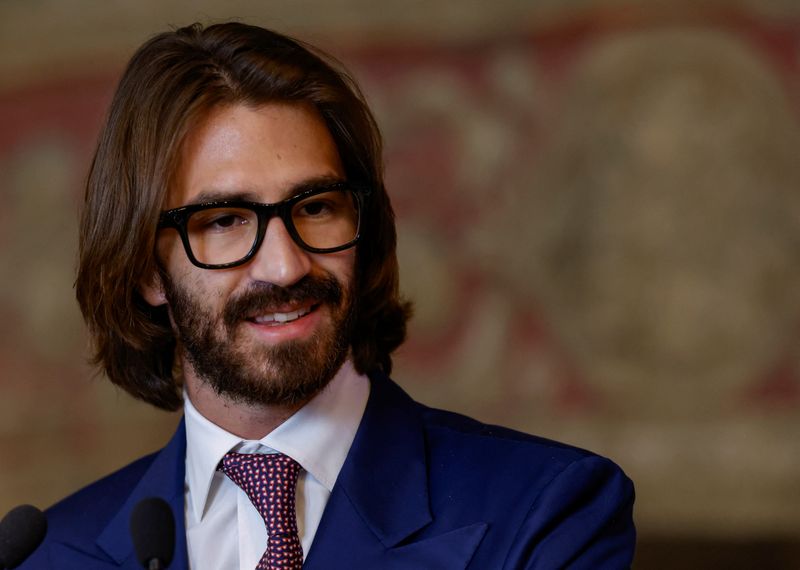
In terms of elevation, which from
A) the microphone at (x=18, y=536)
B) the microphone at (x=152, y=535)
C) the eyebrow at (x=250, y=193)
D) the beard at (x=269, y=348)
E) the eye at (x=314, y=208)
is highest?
the eyebrow at (x=250, y=193)

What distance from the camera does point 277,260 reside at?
9.97 ft

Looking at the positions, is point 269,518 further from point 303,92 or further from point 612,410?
point 612,410

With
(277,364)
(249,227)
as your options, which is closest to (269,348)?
(277,364)

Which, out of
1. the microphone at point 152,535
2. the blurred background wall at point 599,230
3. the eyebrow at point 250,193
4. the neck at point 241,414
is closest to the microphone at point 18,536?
the microphone at point 152,535

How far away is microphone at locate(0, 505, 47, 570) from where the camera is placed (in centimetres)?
254

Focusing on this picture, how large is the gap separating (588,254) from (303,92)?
2.32m

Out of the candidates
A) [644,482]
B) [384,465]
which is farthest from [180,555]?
[644,482]

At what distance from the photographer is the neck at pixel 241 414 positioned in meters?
3.21

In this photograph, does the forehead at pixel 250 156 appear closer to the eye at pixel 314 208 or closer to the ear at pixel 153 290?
the eye at pixel 314 208

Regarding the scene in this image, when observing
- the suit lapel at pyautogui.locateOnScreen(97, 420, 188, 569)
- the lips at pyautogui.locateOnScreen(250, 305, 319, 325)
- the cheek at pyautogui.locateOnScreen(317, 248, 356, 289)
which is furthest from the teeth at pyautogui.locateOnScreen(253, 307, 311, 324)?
the suit lapel at pyautogui.locateOnScreen(97, 420, 188, 569)

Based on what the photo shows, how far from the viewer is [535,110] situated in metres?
5.52

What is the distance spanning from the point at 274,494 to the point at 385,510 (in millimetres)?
240

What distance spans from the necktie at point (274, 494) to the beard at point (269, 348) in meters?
0.13

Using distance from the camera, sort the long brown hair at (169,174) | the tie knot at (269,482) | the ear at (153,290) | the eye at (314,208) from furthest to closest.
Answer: the ear at (153,290), the long brown hair at (169,174), the eye at (314,208), the tie knot at (269,482)
